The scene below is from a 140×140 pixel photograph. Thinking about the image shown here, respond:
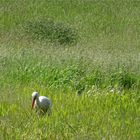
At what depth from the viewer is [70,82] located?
9719mm

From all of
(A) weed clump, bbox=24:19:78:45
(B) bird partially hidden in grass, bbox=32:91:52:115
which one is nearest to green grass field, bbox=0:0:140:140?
(A) weed clump, bbox=24:19:78:45

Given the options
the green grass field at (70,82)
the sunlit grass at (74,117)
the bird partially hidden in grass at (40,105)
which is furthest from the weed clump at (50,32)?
Answer: the bird partially hidden in grass at (40,105)

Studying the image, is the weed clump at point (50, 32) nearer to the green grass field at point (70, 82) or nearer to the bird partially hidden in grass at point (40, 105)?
the green grass field at point (70, 82)

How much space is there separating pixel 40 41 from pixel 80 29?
415 centimetres

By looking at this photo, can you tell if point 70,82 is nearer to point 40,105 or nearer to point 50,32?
point 40,105

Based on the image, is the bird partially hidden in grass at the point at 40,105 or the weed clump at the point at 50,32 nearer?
the bird partially hidden in grass at the point at 40,105

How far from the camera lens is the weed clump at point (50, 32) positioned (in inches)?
657

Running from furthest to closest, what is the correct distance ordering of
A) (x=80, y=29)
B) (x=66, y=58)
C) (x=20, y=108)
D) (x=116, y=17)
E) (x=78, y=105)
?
(x=116, y=17) → (x=80, y=29) → (x=66, y=58) → (x=78, y=105) → (x=20, y=108)

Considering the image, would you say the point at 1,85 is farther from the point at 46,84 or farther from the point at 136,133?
the point at 136,133

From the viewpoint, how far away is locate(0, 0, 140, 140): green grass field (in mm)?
6082

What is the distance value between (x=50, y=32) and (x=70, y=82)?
7518 mm

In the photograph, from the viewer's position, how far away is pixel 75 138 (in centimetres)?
555

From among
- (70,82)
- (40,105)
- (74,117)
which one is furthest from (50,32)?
(74,117)

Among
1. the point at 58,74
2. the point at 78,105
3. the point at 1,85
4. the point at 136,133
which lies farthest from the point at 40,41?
the point at 136,133
